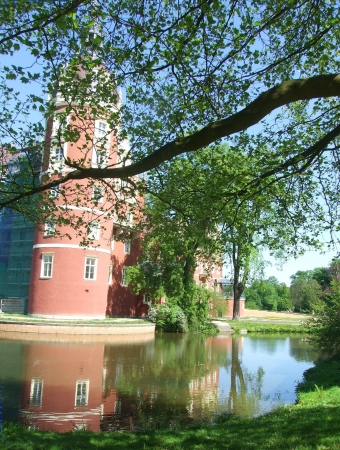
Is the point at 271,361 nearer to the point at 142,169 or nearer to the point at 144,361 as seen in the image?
the point at 144,361

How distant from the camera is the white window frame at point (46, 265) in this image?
2689cm

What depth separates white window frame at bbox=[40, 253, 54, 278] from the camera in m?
26.9

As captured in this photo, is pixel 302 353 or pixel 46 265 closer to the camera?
pixel 302 353

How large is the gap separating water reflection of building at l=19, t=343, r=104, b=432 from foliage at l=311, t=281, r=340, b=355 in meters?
7.58

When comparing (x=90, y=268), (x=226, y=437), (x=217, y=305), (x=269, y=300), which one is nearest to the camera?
(x=226, y=437)

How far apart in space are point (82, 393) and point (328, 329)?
8.40m

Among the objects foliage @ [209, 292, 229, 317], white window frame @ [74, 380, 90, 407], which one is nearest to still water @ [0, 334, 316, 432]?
white window frame @ [74, 380, 90, 407]

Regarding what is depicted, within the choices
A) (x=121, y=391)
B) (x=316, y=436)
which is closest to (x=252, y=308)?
(x=121, y=391)

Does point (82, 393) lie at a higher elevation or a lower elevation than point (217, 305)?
lower

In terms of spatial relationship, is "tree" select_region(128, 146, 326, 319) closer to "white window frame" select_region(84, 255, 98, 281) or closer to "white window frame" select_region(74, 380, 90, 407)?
"white window frame" select_region(74, 380, 90, 407)

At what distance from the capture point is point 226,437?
6.34 m

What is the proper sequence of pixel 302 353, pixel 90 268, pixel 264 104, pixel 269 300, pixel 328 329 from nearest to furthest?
pixel 264 104
pixel 328 329
pixel 302 353
pixel 90 268
pixel 269 300

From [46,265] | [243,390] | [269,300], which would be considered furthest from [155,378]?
[269,300]

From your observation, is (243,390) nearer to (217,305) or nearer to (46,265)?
(46,265)
